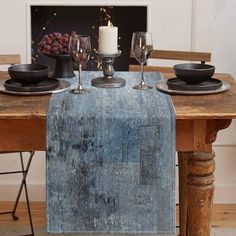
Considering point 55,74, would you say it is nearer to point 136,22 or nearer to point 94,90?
point 94,90

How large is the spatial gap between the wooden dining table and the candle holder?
0.29 metres

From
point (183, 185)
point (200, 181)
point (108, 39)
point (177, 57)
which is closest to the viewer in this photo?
point (200, 181)

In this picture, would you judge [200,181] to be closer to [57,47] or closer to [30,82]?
[30,82]

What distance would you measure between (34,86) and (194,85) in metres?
0.67

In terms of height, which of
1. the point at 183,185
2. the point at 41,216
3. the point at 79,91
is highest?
the point at 79,91

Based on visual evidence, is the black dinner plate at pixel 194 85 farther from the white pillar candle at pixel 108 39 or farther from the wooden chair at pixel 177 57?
the wooden chair at pixel 177 57

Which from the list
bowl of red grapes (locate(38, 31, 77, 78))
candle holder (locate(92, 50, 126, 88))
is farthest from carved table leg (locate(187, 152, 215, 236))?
bowl of red grapes (locate(38, 31, 77, 78))

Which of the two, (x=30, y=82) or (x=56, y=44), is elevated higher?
(x=56, y=44)

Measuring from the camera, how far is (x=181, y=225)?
319 centimetres

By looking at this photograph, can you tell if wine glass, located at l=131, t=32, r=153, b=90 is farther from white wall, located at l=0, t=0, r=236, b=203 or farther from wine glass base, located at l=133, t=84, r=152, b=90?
white wall, located at l=0, t=0, r=236, b=203

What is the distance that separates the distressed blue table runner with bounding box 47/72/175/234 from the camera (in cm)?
216

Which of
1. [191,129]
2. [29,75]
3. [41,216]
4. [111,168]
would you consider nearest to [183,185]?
[191,129]

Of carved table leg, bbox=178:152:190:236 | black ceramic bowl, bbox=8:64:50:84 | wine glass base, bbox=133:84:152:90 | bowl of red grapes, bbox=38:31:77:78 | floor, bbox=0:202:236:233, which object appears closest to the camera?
black ceramic bowl, bbox=8:64:50:84

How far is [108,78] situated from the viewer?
2646 mm
